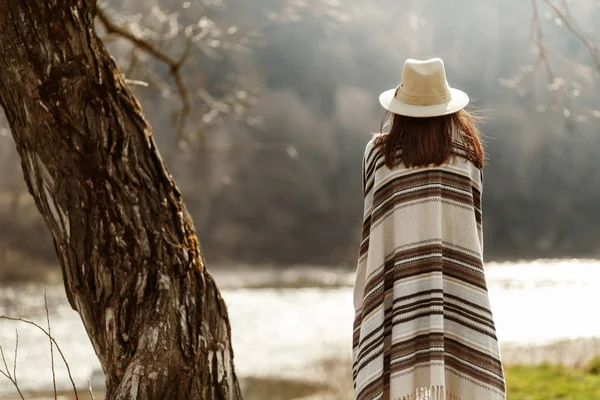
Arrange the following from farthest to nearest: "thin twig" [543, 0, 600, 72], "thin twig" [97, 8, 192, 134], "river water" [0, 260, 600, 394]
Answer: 1. "river water" [0, 260, 600, 394]
2. "thin twig" [97, 8, 192, 134]
3. "thin twig" [543, 0, 600, 72]

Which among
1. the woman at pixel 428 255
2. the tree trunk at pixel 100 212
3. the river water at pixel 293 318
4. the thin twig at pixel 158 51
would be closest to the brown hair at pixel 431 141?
the woman at pixel 428 255

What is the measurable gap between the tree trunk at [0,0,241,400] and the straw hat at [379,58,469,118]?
907 mm

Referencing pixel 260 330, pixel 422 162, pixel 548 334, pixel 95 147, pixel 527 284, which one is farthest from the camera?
pixel 527 284

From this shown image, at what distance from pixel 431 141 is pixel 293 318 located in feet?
43.0

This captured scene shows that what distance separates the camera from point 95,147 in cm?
259

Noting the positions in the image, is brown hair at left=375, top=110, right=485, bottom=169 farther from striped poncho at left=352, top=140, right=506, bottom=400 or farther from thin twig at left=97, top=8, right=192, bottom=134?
thin twig at left=97, top=8, right=192, bottom=134

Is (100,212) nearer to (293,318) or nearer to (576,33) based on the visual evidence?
(576,33)

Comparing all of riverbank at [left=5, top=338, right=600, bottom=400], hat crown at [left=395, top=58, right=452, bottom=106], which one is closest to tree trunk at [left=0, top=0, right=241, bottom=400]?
hat crown at [left=395, top=58, right=452, bottom=106]

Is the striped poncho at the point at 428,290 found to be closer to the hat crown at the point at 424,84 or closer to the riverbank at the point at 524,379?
the hat crown at the point at 424,84

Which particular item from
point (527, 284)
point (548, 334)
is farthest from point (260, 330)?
point (527, 284)

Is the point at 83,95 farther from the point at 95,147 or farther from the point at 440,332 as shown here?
the point at 440,332

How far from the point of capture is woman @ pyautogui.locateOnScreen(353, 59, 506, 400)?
2408mm

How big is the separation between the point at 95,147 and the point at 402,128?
1023mm

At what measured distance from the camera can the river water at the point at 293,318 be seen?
1087 centimetres
